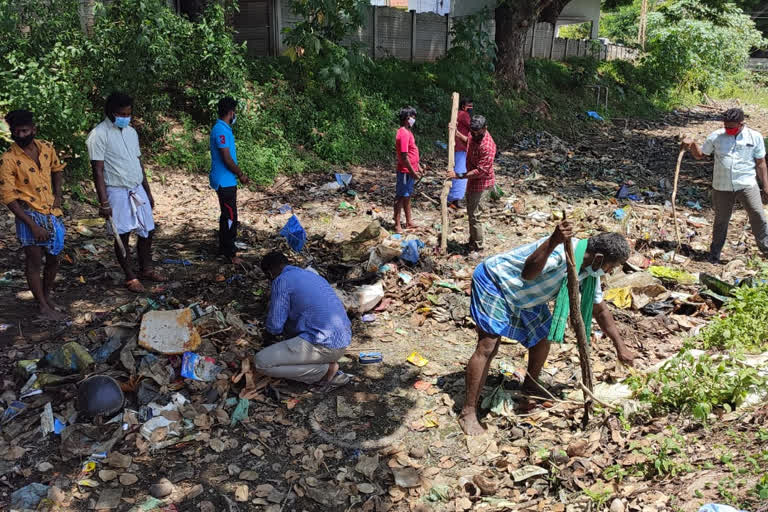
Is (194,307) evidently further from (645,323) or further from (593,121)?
(593,121)

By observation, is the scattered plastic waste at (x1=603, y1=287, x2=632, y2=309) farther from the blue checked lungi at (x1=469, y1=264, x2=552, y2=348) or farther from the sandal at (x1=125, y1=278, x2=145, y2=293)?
the sandal at (x1=125, y1=278, x2=145, y2=293)

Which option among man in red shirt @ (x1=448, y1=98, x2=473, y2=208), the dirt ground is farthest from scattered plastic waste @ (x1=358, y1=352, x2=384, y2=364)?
man in red shirt @ (x1=448, y1=98, x2=473, y2=208)

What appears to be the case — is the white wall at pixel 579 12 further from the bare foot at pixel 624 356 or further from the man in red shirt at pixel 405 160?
the bare foot at pixel 624 356

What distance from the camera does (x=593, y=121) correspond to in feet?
57.2

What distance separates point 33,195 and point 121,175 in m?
0.75

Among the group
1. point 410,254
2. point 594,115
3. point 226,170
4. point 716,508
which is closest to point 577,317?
point 716,508

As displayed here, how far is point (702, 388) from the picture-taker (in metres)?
3.62

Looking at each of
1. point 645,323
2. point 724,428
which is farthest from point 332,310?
point 645,323

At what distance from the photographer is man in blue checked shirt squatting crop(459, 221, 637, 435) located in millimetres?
3594

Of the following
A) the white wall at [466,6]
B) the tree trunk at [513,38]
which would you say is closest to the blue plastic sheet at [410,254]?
the tree trunk at [513,38]

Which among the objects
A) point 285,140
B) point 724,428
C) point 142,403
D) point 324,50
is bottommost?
point 142,403

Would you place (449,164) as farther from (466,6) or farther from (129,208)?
(466,6)

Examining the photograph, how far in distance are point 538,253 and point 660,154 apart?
12116mm

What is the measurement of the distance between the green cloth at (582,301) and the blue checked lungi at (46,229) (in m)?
3.94
